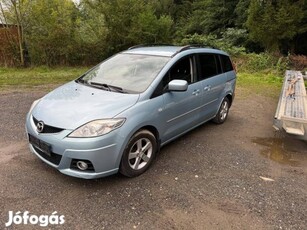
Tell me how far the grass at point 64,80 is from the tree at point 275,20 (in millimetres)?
3655

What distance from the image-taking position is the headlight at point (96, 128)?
9.69 feet

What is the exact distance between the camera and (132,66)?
411 cm

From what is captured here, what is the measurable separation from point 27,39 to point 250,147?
39.1 ft

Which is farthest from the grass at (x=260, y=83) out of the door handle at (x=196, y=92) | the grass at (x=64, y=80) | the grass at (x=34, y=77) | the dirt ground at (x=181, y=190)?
the grass at (x=34, y=77)

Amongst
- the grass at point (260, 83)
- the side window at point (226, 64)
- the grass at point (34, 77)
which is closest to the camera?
the side window at point (226, 64)

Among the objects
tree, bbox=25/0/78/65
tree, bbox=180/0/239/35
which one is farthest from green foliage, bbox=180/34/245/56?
tree, bbox=25/0/78/65

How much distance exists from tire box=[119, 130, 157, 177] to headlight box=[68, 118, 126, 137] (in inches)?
13.3

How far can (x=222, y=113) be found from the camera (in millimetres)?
5656

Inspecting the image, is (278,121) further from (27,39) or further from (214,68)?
(27,39)

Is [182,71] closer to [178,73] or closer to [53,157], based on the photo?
[178,73]

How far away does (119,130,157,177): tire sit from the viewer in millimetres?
3279

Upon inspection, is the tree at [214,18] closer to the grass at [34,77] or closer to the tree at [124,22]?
the tree at [124,22]

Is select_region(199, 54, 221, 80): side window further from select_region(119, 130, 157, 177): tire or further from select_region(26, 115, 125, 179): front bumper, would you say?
select_region(26, 115, 125, 179): front bumper

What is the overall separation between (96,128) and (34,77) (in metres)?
8.82
